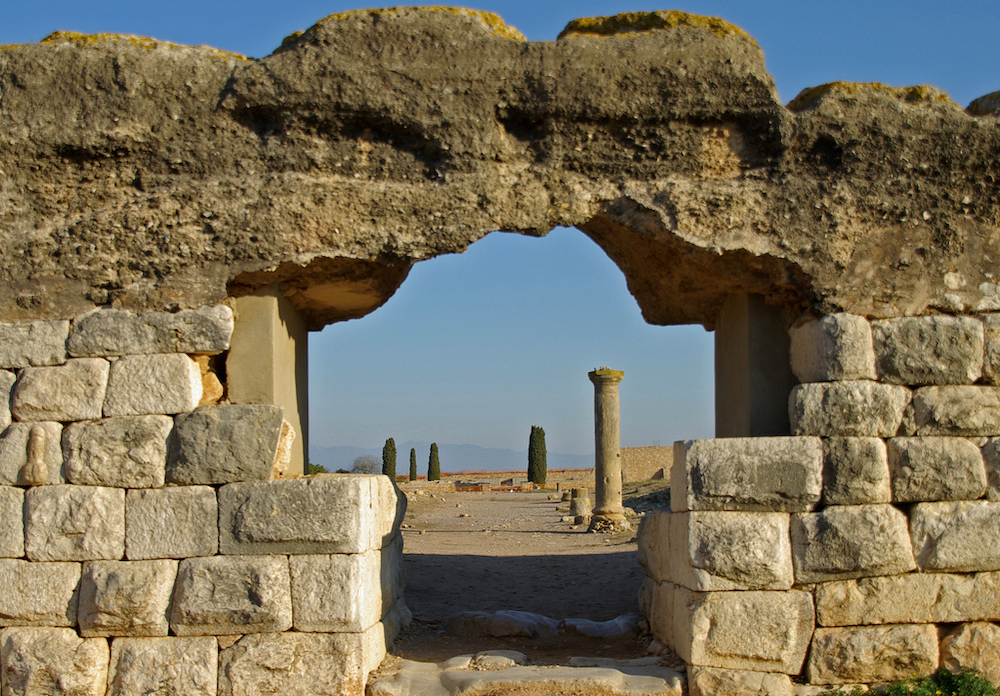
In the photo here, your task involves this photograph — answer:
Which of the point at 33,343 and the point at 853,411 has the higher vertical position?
the point at 33,343

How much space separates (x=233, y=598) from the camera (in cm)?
443

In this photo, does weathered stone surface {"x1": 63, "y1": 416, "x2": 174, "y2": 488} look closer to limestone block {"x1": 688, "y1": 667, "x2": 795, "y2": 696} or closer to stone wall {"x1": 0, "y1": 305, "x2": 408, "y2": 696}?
stone wall {"x1": 0, "y1": 305, "x2": 408, "y2": 696}

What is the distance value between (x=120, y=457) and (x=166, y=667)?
1.12 meters

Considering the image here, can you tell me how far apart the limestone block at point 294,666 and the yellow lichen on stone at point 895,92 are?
421 centimetres

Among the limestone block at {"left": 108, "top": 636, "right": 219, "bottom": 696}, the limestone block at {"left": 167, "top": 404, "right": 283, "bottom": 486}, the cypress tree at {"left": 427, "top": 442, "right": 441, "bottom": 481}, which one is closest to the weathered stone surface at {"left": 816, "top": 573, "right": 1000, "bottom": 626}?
the limestone block at {"left": 167, "top": 404, "right": 283, "bottom": 486}

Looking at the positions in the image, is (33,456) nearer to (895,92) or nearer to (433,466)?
(895,92)

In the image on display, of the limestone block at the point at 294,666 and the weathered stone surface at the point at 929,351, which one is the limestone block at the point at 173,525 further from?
the weathered stone surface at the point at 929,351

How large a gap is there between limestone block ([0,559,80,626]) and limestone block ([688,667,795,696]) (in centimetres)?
333

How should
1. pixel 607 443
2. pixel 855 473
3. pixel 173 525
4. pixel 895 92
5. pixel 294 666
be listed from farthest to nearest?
pixel 607 443 → pixel 895 92 → pixel 855 473 → pixel 173 525 → pixel 294 666

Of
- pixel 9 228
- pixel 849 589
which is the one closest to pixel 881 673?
pixel 849 589

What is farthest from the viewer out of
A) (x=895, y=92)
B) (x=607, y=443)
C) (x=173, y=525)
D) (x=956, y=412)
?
(x=607, y=443)

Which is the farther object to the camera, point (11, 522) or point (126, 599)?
point (11, 522)

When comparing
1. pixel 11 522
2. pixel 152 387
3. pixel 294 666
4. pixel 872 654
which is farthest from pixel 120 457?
pixel 872 654

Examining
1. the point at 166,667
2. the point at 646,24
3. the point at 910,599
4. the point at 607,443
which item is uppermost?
the point at 646,24
